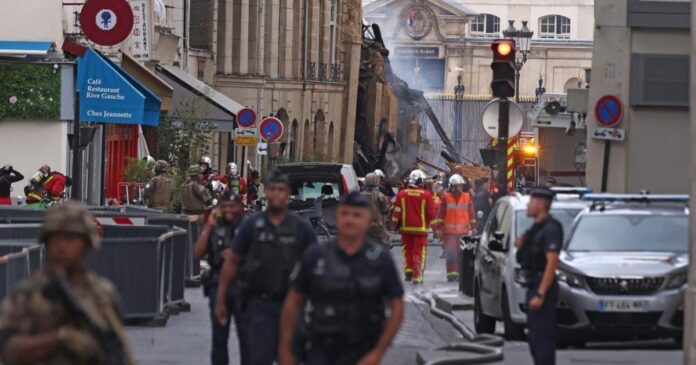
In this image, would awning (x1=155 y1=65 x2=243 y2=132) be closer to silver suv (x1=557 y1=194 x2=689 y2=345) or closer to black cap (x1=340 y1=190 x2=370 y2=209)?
silver suv (x1=557 y1=194 x2=689 y2=345)

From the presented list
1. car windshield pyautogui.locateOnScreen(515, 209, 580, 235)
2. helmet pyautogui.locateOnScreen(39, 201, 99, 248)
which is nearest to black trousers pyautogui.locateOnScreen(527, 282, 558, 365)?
car windshield pyautogui.locateOnScreen(515, 209, 580, 235)

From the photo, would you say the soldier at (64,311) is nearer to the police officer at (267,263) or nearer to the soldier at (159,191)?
the police officer at (267,263)

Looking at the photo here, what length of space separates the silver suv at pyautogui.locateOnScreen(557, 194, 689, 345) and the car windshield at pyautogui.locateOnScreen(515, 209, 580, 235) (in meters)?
0.63

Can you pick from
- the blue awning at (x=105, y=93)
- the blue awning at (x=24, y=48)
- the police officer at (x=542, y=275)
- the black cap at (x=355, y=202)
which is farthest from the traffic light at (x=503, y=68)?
the blue awning at (x=24, y=48)

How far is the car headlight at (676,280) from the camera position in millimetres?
17500

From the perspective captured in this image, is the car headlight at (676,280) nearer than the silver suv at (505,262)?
Yes

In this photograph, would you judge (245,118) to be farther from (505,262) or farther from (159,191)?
(505,262)

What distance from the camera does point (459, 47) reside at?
14750 cm

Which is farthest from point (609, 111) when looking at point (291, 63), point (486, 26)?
point (486, 26)

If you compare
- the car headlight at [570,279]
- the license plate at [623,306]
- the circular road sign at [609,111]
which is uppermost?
the circular road sign at [609,111]

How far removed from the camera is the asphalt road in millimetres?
16453

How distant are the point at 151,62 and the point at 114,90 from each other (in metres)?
11.5

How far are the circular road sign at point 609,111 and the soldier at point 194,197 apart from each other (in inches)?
230

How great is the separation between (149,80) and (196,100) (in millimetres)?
5496
